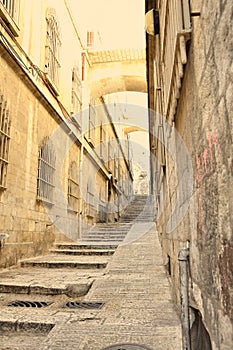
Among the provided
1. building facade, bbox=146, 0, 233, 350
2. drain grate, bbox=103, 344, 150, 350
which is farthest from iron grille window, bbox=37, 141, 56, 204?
building facade, bbox=146, 0, 233, 350

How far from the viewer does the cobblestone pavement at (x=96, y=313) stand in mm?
2768

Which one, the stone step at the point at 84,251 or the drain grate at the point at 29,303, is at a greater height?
the stone step at the point at 84,251

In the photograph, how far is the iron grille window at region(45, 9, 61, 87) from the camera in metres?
9.02

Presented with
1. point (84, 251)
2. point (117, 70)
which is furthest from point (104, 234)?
point (117, 70)

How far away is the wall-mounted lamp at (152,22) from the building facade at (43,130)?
2968mm

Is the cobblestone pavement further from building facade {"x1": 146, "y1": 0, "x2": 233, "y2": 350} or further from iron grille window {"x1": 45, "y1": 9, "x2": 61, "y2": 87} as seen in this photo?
iron grille window {"x1": 45, "y1": 9, "x2": 61, "y2": 87}

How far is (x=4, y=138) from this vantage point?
639 centimetres

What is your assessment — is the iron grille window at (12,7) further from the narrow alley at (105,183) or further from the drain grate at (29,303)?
the drain grate at (29,303)

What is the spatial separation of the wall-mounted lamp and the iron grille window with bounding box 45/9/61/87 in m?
4.24

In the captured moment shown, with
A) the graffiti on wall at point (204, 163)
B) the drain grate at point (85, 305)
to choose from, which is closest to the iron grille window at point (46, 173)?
the drain grate at point (85, 305)

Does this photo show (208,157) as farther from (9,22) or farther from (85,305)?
(9,22)

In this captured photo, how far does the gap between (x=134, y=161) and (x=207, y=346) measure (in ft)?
109

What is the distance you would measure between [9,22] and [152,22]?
3.20 m

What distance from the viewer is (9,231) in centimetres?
641
